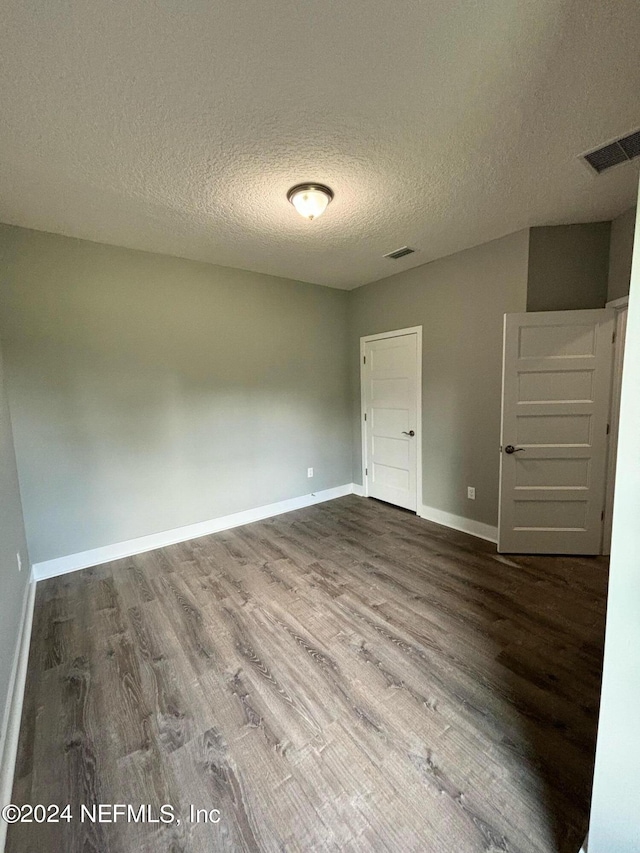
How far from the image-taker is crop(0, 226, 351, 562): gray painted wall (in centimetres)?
266

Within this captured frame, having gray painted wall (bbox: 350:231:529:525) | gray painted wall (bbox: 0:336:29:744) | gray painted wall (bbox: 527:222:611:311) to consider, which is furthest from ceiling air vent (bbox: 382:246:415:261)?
gray painted wall (bbox: 0:336:29:744)

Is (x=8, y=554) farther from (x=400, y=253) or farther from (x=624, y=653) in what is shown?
(x=400, y=253)

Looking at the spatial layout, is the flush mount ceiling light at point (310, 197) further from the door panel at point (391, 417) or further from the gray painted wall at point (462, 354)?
the door panel at point (391, 417)

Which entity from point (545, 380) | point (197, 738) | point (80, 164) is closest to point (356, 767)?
point (197, 738)

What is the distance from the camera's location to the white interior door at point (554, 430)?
8.88 ft

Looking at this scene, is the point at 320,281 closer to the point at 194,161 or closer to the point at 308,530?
the point at 194,161

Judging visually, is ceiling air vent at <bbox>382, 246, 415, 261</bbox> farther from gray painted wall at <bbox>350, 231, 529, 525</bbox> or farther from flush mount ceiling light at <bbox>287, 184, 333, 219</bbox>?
flush mount ceiling light at <bbox>287, 184, 333, 219</bbox>

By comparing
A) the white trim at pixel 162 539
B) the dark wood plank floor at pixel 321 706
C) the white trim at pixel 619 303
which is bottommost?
the dark wood plank floor at pixel 321 706

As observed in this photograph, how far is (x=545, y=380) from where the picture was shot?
9.16ft

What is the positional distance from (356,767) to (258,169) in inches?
115

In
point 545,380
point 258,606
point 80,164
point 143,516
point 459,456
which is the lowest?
point 258,606

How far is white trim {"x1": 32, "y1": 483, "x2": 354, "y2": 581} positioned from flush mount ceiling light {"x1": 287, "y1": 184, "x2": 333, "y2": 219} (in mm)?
2965

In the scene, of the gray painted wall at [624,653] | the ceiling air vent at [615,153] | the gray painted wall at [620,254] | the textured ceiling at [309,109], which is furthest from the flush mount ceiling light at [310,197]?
the gray painted wall at [620,254]

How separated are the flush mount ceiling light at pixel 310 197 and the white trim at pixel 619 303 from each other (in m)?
2.32
